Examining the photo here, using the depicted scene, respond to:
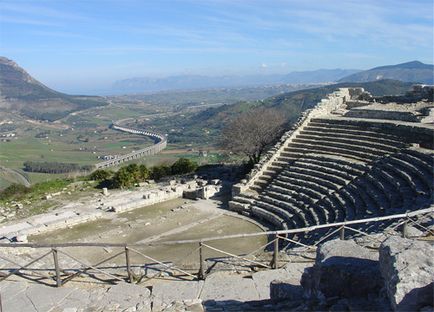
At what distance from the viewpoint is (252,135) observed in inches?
985

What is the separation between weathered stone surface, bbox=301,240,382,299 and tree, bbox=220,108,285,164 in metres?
19.1

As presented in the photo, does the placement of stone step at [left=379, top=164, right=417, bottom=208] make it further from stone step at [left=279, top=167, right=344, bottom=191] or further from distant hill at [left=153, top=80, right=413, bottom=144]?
distant hill at [left=153, top=80, right=413, bottom=144]

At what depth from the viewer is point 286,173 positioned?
1969 centimetres

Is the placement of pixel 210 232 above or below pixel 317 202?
below

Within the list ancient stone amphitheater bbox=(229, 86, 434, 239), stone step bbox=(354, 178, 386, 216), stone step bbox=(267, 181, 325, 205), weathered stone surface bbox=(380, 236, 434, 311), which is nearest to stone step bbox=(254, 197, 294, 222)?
ancient stone amphitheater bbox=(229, 86, 434, 239)

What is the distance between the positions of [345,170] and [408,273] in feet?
45.0

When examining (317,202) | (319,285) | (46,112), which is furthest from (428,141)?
(46,112)

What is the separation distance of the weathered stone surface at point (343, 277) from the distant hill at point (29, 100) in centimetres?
15829

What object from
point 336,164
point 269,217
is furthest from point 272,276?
point 336,164

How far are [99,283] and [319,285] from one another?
5.29 m

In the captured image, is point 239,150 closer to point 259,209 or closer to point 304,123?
point 304,123

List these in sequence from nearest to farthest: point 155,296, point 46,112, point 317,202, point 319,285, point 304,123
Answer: point 319,285, point 155,296, point 317,202, point 304,123, point 46,112

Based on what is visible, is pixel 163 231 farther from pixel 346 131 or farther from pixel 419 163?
pixel 346 131

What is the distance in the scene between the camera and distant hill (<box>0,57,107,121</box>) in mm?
154750
